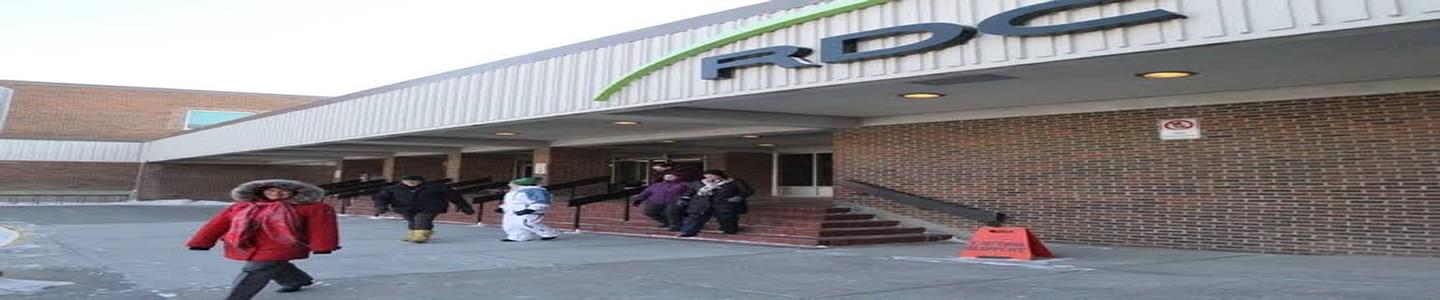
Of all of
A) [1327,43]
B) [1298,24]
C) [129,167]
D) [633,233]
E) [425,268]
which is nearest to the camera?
[1298,24]

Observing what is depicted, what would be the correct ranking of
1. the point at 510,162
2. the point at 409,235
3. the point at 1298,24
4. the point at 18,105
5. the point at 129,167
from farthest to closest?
the point at 18,105, the point at 129,167, the point at 510,162, the point at 409,235, the point at 1298,24

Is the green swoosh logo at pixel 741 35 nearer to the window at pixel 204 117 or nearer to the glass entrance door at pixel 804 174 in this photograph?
the glass entrance door at pixel 804 174

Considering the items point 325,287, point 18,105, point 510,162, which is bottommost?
point 325,287

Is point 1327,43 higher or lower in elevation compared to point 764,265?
higher

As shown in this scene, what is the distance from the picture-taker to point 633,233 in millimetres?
15219

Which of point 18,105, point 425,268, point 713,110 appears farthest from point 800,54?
point 18,105

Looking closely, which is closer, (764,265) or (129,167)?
(764,265)

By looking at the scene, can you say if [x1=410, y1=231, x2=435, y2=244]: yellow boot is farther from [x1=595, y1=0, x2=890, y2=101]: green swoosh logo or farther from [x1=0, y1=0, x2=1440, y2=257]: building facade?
[x1=595, y1=0, x2=890, y2=101]: green swoosh logo

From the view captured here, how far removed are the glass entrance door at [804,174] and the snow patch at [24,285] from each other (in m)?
18.9

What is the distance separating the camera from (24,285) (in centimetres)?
702

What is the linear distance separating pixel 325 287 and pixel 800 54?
5.56 meters

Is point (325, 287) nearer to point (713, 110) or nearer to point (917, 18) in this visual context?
point (917, 18)

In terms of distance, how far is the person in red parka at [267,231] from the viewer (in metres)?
5.93

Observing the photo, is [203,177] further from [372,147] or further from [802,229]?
[802,229]
